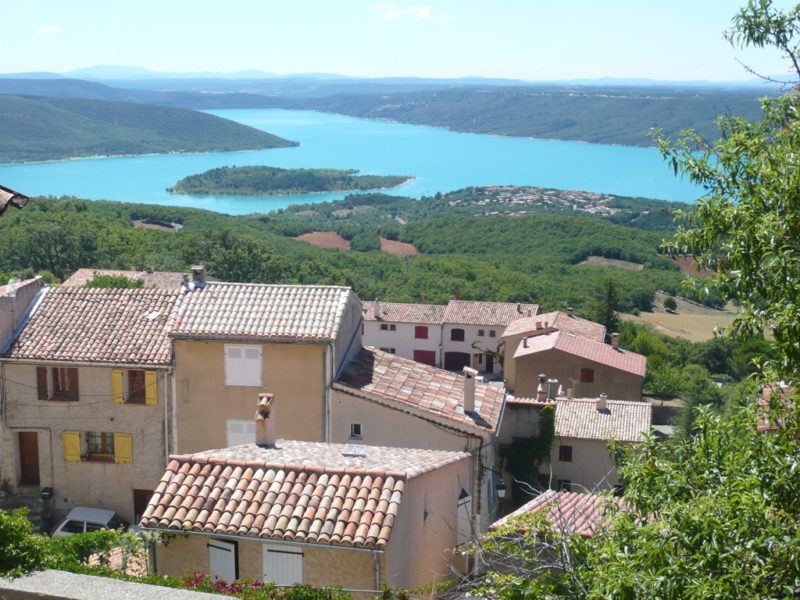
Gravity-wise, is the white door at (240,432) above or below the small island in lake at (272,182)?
above

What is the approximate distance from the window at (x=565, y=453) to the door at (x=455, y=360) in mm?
23758

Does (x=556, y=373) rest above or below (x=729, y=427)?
below

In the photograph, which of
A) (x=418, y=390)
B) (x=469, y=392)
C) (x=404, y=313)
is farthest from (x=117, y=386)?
(x=404, y=313)

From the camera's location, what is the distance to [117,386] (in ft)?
53.9

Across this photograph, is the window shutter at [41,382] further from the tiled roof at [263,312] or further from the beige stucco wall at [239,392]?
the tiled roof at [263,312]

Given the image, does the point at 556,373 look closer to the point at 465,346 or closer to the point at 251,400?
the point at 465,346

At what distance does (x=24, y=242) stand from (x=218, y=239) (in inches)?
640

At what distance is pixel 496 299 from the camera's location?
230ft

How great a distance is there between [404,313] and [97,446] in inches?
1330

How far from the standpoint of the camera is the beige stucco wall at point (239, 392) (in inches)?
607

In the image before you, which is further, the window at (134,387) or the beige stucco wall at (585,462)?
the beige stucco wall at (585,462)

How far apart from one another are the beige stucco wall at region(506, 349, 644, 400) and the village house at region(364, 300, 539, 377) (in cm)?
970

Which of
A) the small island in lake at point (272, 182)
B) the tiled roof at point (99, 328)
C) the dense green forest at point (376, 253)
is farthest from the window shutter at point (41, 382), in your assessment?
the small island in lake at point (272, 182)

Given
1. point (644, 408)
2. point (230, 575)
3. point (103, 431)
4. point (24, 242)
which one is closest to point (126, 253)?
point (24, 242)
